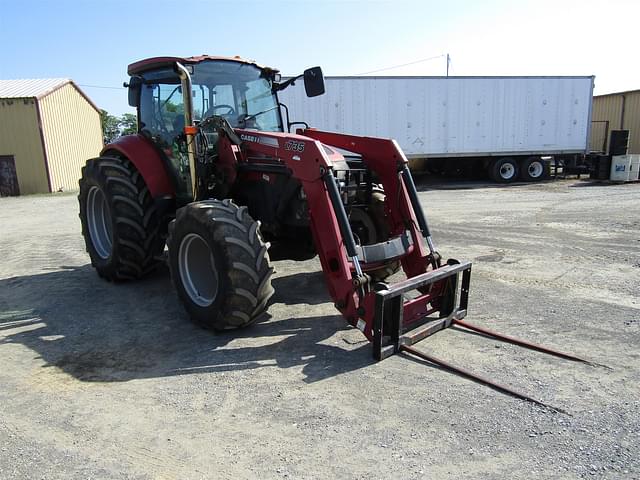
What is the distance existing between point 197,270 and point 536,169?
57.8ft

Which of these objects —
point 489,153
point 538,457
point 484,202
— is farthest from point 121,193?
point 489,153

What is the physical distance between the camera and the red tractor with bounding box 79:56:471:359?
4.20 m

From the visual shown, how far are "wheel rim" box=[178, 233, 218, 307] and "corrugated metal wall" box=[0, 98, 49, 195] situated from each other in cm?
1940

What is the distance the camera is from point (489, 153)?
1828 cm

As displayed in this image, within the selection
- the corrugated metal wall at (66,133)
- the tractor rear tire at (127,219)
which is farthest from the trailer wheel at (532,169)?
the corrugated metal wall at (66,133)

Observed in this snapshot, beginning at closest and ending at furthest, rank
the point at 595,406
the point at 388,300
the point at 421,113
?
the point at 595,406 → the point at 388,300 → the point at 421,113

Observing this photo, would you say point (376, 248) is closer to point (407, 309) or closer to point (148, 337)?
point (407, 309)

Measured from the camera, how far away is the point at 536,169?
63.4ft

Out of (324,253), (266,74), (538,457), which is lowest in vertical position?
(538,457)

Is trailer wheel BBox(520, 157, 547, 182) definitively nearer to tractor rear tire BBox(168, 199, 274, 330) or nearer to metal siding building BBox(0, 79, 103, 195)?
tractor rear tire BBox(168, 199, 274, 330)

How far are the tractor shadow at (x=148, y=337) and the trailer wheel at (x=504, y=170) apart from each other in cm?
1461

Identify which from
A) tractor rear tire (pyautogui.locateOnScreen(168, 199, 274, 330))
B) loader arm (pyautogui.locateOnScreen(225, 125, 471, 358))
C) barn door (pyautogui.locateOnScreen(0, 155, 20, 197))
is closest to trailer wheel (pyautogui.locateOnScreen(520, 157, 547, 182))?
loader arm (pyautogui.locateOnScreen(225, 125, 471, 358))

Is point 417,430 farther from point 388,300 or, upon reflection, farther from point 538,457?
point 388,300

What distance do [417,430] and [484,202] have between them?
11685 millimetres
